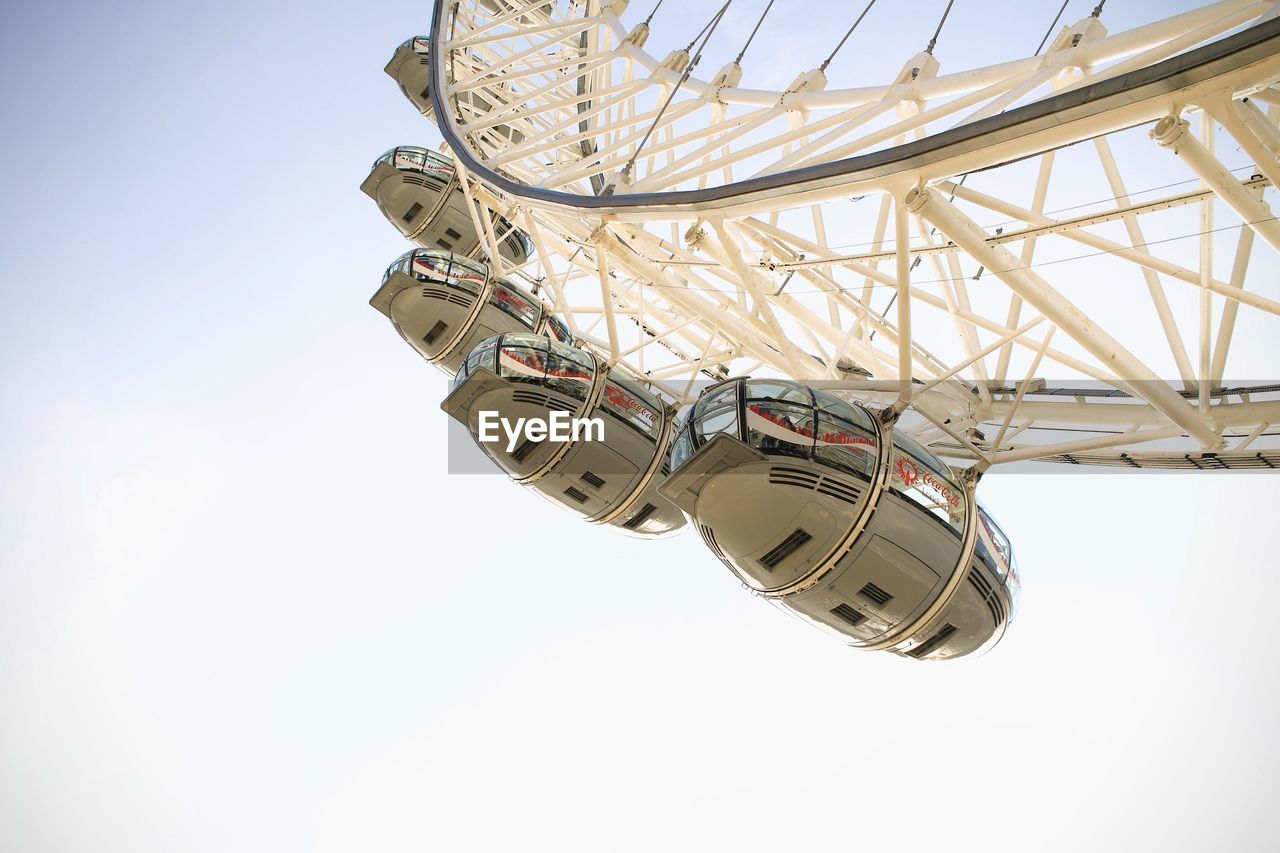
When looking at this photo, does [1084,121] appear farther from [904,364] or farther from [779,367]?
[779,367]

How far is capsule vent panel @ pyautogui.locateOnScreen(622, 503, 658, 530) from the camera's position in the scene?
14719mm

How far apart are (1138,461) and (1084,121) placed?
1085cm

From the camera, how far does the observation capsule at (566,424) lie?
13602 millimetres

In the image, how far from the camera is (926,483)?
10367mm

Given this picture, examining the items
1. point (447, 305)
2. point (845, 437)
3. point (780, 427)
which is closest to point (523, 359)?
point (447, 305)

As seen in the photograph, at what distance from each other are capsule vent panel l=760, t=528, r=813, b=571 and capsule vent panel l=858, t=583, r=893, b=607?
2.64 feet

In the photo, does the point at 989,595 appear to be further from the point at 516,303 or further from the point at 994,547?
the point at 516,303

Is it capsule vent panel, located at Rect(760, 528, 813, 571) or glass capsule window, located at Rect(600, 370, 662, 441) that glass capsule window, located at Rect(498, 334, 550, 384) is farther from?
capsule vent panel, located at Rect(760, 528, 813, 571)

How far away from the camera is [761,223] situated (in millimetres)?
13711

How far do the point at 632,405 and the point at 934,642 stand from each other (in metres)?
5.76

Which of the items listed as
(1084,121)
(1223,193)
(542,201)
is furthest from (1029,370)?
(542,201)

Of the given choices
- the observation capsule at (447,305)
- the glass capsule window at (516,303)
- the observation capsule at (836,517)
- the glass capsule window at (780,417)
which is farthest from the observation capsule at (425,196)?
the observation capsule at (836,517)

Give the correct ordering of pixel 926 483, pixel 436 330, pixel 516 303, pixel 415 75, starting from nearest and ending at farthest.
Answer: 1. pixel 926 483
2. pixel 436 330
3. pixel 516 303
4. pixel 415 75

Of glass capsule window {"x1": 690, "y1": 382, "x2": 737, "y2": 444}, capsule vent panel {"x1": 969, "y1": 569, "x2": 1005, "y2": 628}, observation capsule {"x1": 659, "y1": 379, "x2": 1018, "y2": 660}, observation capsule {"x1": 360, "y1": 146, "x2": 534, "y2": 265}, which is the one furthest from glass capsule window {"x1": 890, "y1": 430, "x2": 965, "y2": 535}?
observation capsule {"x1": 360, "y1": 146, "x2": 534, "y2": 265}
